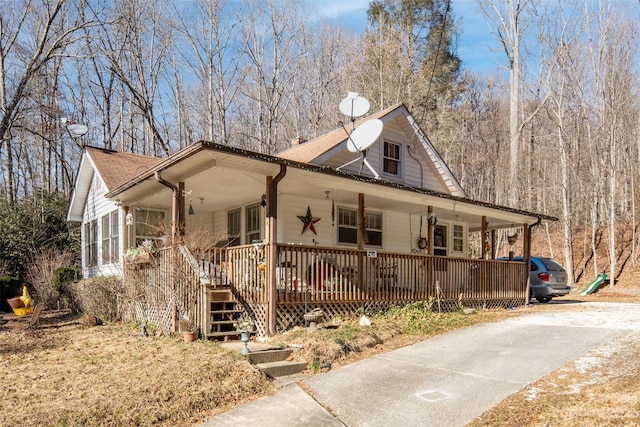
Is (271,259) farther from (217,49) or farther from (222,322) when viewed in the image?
(217,49)

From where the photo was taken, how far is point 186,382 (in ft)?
Answer: 20.8

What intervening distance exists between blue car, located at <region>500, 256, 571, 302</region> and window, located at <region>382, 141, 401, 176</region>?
5010mm

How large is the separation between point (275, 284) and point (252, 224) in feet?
16.8

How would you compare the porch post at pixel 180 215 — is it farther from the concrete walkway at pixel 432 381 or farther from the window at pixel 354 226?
the window at pixel 354 226

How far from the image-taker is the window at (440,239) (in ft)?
56.0

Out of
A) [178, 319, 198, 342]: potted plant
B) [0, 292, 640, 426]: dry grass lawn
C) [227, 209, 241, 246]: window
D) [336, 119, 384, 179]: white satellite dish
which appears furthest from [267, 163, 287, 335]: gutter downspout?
[227, 209, 241, 246]: window

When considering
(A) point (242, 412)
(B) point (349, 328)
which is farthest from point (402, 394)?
(B) point (349, 328)

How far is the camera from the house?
9.40 metres

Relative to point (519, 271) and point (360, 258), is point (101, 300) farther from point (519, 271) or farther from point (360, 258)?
point (519, 271)

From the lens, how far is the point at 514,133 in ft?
88.7

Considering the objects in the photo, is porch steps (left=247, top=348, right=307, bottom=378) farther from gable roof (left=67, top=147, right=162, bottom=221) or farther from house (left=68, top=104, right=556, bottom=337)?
gable roof (left=67, top=147, right=162, bottom=221)

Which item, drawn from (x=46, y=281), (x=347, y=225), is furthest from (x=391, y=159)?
(x=46, y=281)

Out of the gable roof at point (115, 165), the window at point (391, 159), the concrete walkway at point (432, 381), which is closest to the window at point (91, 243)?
the gable roof at point (115, 165)

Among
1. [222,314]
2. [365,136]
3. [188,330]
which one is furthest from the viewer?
[365,136]
